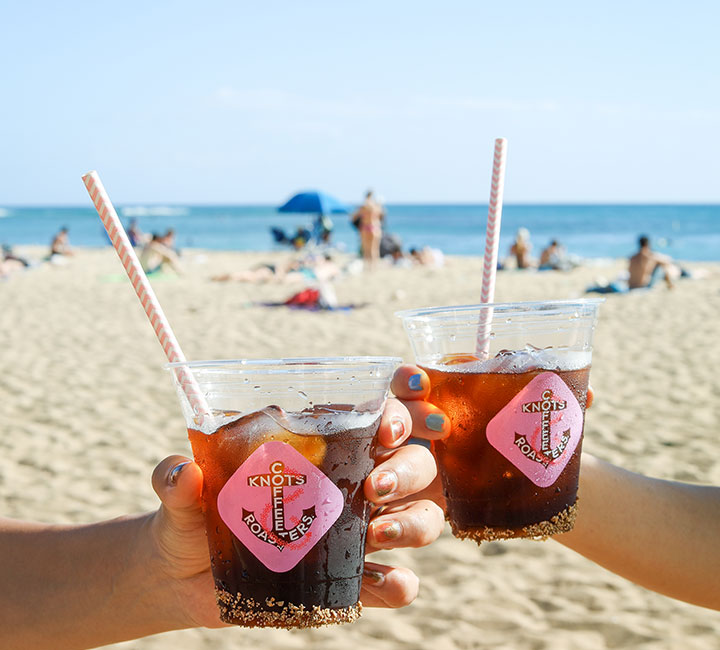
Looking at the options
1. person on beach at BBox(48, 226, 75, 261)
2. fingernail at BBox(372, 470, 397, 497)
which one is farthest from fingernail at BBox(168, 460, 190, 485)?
person on beach at BBox(48, 226, 75, 261)

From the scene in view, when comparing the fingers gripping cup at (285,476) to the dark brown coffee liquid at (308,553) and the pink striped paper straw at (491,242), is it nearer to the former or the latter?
the dark brown coffee liquid at (308,553)

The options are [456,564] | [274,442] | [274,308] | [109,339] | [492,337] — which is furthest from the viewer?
[274,308]

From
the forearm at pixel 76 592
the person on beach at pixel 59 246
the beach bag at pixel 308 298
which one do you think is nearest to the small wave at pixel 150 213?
the person on beach at pixel 59 246

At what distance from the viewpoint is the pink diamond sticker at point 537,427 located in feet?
4.42

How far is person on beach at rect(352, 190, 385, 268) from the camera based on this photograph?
17.5 meters

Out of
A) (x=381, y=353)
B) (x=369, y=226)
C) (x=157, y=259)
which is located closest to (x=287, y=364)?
(x=381, y=353)

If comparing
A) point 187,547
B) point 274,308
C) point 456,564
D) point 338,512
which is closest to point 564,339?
point 338,512

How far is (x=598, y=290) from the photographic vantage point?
13062 mm

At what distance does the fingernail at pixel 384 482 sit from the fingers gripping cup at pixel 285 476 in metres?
0.03

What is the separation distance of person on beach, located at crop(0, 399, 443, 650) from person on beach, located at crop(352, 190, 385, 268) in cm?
1586

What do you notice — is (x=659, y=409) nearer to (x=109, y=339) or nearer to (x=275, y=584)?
(x=275, y=584)

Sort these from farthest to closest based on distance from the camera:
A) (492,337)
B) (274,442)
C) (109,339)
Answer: (109,339), (492,337), (274,442)

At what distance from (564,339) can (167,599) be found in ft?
3.38

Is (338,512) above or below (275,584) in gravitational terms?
above
